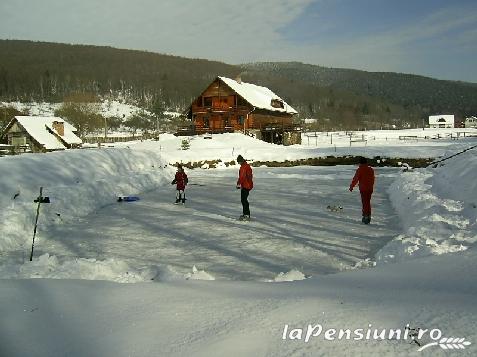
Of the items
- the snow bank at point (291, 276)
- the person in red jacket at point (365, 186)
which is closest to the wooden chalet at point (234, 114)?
the person in red jacket at point (365, 186)

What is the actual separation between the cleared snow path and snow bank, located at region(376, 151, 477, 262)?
0.52 meters

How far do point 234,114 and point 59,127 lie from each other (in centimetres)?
2322

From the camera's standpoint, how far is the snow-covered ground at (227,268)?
305 centimetres

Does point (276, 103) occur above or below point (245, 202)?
above

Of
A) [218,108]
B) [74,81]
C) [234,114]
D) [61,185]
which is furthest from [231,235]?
[74,81]

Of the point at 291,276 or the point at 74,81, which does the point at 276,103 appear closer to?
the point at 291,276

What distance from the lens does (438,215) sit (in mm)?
8852

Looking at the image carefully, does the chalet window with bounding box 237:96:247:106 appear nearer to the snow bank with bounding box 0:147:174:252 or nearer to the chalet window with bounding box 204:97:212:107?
the chalet window with bounding box 204:97:212:107

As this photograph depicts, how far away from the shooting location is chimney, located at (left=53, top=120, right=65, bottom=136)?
5458 cm

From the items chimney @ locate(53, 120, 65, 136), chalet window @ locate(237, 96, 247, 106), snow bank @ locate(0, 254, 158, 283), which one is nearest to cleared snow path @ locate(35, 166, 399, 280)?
snow bank @ locate(0, 254, 158, 283)

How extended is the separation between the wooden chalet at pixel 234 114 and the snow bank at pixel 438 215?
39.3 meters

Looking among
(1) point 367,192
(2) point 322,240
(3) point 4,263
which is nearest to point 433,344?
(2) point 322,240

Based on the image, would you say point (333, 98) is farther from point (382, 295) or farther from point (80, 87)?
point (382, 295)

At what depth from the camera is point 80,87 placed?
16950cm
